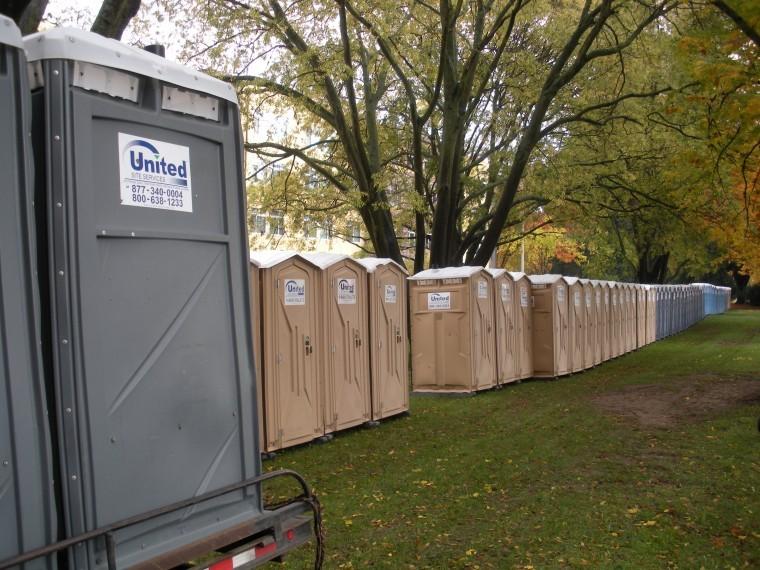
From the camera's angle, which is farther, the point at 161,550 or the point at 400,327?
the point at 400,327

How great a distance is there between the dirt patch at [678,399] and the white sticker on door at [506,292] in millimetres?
2550

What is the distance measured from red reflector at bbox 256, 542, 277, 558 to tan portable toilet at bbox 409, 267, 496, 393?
9.98m

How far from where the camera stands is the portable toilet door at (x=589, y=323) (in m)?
18.7

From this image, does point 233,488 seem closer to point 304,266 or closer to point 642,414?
point 304,266

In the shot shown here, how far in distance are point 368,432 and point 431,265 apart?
812cm

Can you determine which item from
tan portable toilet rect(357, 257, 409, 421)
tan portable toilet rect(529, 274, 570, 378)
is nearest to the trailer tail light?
tan portable toilet rect(357, 257, 409, 421)

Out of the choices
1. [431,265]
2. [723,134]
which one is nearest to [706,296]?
[431,265]

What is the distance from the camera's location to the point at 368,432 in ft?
34.2

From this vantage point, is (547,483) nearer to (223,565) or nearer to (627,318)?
(223,565)

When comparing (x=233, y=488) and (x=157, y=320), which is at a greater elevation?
(x=157, y=320)

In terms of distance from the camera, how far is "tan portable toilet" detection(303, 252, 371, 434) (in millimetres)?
9680

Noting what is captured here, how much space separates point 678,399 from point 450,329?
13.2 ft

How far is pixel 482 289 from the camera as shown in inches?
546

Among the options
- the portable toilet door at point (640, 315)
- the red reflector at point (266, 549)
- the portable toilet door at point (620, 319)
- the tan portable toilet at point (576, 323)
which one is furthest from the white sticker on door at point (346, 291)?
the portable toilet door at point (640, 315)
